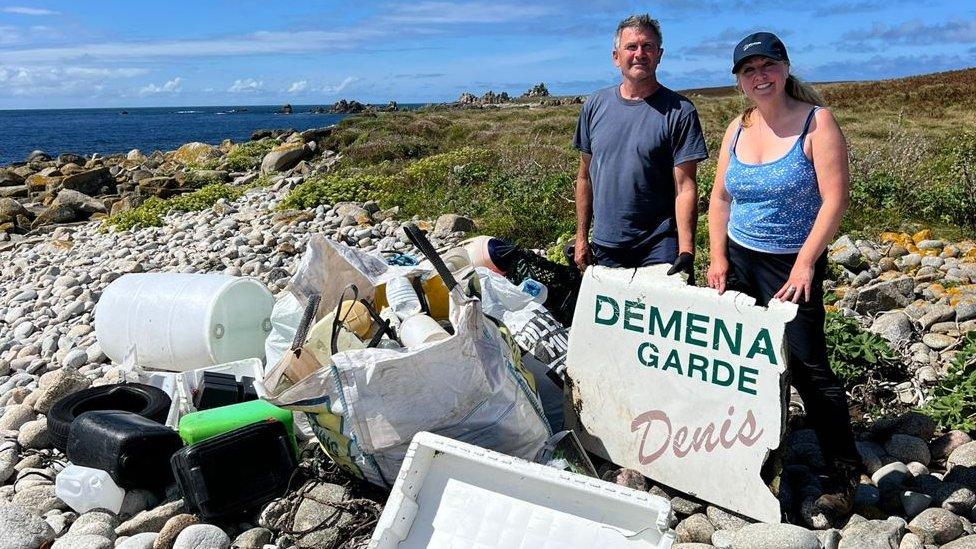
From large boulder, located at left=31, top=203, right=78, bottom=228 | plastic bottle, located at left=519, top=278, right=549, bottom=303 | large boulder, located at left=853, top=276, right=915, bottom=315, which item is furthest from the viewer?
large boulder, located at left=31, top=203, right=78, bottom=228

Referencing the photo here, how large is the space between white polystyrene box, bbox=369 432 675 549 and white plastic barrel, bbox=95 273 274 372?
8.44 feet

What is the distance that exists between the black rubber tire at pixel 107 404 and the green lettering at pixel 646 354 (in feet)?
8.21

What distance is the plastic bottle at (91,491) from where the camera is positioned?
149 inches

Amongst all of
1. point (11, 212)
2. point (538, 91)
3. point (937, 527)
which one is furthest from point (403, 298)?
point (538, 91)

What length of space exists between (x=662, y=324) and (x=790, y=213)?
0.72 meters

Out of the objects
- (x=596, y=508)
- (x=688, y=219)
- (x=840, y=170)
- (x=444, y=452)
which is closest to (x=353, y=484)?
(x=444, y=452)

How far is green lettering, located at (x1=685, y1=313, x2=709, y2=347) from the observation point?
3477 millimetres

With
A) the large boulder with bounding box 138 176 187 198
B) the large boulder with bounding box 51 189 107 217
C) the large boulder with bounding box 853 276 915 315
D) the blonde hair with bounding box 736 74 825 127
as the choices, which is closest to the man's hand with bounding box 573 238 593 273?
the blonde hair with bounding box 736 74 825 127

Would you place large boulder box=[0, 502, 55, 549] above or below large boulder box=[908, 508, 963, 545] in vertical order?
below

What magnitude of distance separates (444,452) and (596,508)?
57cm

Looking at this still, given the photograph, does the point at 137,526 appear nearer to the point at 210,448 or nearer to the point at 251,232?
the point at 210,448

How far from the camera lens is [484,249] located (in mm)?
5480

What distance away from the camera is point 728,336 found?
11.1 feet

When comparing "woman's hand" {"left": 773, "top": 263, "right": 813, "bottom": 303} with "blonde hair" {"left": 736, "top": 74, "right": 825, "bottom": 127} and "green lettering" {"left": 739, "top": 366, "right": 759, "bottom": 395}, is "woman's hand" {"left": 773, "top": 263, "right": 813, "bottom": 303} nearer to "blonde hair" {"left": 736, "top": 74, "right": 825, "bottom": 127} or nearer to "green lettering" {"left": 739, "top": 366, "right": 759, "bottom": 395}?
"green lettering" {"left": 739, "top": 366, "right": 759, "bottom": 395}
